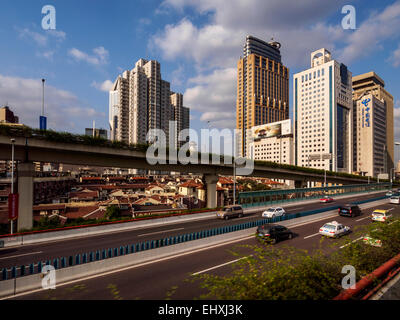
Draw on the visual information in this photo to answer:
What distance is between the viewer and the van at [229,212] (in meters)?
27.6

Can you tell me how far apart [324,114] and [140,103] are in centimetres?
11033

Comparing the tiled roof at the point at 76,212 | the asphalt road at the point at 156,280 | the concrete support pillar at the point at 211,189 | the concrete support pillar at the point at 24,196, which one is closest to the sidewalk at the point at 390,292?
the asphalt road at the point at 156,280

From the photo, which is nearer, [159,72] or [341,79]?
[341,79]

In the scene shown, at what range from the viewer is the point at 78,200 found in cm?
6238

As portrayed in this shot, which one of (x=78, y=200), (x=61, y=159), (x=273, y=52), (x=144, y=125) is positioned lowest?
(x=78, y=200)

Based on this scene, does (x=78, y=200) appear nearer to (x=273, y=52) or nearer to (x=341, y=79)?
(x=341, y=79)

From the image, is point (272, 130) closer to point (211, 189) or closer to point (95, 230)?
point (211, 189)

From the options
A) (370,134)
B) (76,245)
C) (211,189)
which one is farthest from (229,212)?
(370,134)

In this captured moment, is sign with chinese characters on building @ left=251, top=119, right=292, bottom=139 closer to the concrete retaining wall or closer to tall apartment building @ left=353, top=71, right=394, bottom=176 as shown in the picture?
A: tall apartment building @ left=353, top=71, right=394, bottom=176

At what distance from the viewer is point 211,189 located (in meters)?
35.3

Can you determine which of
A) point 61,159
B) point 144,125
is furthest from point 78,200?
point 144,125

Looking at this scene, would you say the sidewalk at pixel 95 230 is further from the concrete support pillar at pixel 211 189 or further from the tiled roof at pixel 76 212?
the tiled roof at pixel 76 212
